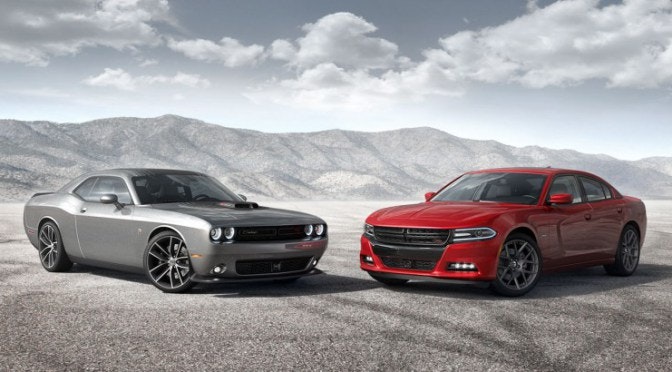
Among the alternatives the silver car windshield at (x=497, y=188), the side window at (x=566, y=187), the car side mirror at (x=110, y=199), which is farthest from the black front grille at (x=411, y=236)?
the car side mirror at (x=110, y=199)

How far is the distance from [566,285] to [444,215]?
82.1 inches

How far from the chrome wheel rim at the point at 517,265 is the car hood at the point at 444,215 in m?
0.41

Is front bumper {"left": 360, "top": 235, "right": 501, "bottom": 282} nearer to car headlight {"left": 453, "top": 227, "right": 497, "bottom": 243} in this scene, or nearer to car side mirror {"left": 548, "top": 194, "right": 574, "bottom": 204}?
car headlight {"left": 453, "top": 227, "right": 497, "bottom": 243}

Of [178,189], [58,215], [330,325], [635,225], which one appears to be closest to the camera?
[330,325]

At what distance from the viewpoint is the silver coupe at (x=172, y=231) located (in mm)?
7156

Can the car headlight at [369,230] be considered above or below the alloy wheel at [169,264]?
above

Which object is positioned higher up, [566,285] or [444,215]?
[444,215]

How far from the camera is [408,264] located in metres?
7.42

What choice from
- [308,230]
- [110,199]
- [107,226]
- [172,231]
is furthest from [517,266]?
[107,226]

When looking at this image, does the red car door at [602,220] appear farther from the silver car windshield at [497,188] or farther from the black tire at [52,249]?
the black tire at [52,249]

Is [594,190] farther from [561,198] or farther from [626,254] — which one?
[561,198]

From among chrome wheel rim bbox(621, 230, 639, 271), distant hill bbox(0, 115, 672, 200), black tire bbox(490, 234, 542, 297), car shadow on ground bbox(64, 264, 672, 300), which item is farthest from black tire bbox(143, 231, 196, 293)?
distant hill bbox(0, 115, 672, 200)

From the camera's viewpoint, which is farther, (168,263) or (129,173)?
(129,173)

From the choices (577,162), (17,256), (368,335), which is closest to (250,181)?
(17,256)
